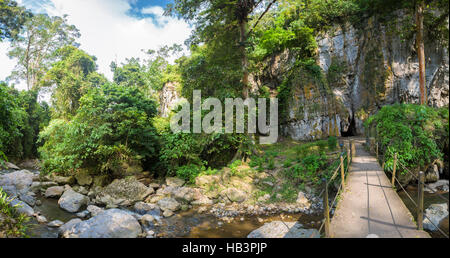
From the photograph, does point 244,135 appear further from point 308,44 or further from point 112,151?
point 308,44

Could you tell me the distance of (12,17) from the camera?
20766mm

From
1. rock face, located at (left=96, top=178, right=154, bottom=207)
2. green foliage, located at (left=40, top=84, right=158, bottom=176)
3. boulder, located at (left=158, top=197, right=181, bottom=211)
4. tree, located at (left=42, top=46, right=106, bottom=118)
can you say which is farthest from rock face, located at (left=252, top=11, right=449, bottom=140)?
tree, located at (left=42, top=46, right=106, bottom=118)

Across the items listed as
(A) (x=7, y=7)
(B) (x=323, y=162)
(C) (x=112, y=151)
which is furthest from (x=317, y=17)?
(A) (x=7, y=7)

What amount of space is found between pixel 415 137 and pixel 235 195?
684 cm

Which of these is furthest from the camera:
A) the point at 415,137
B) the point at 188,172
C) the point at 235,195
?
the point at 188,172

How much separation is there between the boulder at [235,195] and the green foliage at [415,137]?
525cm

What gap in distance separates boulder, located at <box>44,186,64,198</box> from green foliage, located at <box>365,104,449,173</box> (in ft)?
43.6

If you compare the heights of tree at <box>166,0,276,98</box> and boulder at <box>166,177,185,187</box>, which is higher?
tree at <box>166,0,276,98</box>

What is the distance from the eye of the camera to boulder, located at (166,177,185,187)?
33.6 feet

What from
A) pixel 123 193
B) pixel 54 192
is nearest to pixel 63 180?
pixel 54 192

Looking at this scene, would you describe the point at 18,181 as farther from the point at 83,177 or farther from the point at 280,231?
the point at 280,231

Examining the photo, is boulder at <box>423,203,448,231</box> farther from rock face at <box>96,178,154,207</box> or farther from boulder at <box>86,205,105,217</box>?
boulder at <box>86,205,105,217</box>

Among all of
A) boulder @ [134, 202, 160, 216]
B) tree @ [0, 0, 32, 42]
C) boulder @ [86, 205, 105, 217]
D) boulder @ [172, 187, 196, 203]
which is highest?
tree @ [0, 0, 32, 42]

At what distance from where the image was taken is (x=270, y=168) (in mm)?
10484
